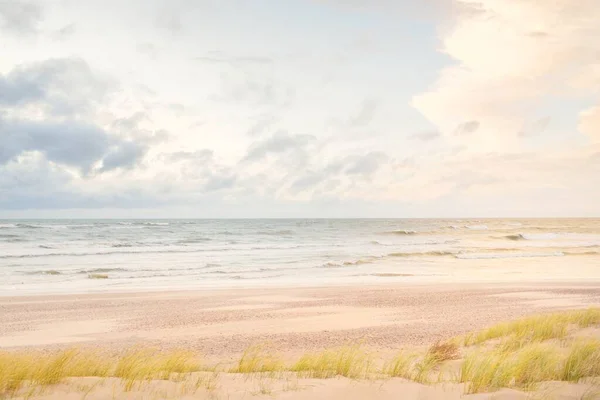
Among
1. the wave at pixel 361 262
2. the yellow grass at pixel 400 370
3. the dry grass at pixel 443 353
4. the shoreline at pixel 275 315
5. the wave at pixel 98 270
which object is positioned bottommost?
the wave at pixel 98 270

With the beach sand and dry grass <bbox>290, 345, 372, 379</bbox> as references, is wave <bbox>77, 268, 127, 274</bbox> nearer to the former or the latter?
the beach sand

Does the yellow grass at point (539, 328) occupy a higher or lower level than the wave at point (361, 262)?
higher

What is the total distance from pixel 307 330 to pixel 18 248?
4353cm

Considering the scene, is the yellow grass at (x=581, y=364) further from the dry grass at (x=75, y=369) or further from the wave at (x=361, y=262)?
the wave at (x=361, y=262)

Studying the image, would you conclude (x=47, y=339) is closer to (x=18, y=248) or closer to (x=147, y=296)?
(x=147, y=296)

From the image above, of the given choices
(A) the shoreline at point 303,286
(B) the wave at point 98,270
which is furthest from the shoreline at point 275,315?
(B) the wave at point 98,270

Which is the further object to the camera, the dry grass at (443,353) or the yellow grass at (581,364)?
the dry grass at (443,353)

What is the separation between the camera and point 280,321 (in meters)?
14.8

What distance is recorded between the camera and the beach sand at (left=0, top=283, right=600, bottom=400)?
641 cm

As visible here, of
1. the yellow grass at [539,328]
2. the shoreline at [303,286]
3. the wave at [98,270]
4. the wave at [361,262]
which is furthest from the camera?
the wave at [361,262]

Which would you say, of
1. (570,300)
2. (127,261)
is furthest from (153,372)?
(127,261)

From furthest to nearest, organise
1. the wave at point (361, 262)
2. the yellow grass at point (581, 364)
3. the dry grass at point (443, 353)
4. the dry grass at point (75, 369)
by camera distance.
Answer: the wave at point (361, 262) → the dry grass at point (443, 353) → the yellow grass at point (581, 364) → the dry grass at point (75, 369)

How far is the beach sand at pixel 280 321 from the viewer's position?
6.41m

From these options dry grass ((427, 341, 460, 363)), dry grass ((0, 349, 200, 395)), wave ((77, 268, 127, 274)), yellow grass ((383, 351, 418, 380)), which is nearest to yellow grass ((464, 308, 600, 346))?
dry grass ((427, 341, 460, 363))
